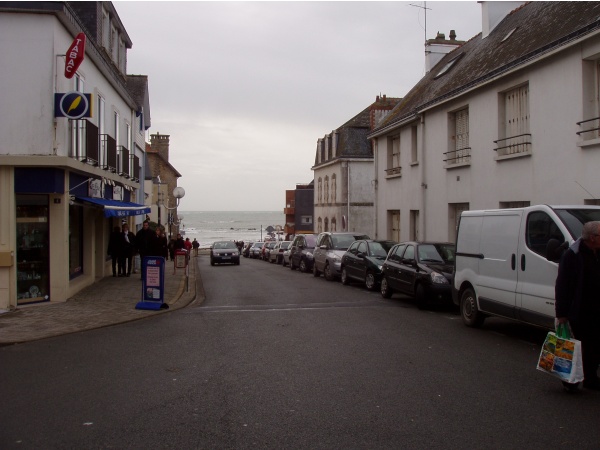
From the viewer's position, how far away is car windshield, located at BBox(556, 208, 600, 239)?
8203mm

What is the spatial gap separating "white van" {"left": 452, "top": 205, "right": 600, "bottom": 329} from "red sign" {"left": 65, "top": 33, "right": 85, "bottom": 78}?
8.41 metres

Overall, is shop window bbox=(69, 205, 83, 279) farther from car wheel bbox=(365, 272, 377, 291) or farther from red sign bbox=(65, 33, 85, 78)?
car wheel bbox=(365, 272, 377, 291)

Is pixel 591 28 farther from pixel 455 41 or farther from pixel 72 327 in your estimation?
pixel 455 41

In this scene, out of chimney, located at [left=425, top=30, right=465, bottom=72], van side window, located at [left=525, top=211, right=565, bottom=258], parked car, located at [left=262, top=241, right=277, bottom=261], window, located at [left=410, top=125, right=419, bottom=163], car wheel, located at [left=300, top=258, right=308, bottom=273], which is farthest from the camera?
parked car, located at [left=262, top=241, right=277, bottom=261]

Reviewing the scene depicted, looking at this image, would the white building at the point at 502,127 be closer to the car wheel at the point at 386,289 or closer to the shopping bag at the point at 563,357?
the car wheel at the point at 386,289

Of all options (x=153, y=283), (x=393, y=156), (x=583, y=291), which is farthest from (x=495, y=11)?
(x=583, y=291)

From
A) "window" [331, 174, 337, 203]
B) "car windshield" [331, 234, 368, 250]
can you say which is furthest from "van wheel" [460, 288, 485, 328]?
"window" [331, 174, 337, 203]

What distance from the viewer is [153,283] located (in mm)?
12906

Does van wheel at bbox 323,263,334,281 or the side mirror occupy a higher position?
the side mirror

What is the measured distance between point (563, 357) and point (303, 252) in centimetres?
2120

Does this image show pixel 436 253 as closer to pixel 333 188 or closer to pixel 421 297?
pixel 421 297

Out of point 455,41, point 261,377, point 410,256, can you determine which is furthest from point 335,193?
point 261,377

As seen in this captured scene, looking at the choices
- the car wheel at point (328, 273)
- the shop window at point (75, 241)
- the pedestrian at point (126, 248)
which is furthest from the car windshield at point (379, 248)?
the shop window at point (75, 241)

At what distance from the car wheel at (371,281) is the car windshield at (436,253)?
3182 mm
